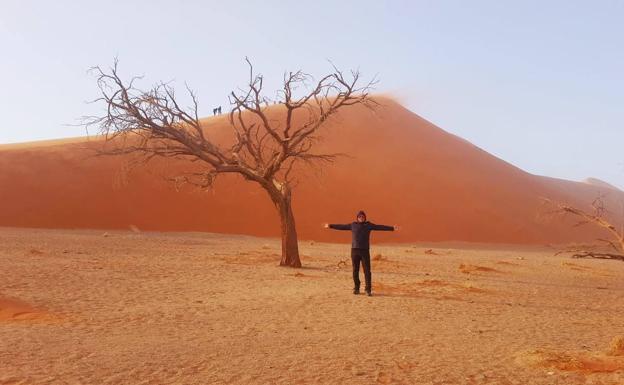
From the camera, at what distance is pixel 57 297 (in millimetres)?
9305

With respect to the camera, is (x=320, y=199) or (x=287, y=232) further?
(x=320, y=199)

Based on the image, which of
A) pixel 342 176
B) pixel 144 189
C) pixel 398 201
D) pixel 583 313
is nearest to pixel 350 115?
pixel 342 176

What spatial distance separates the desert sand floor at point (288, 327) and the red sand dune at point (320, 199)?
1855 cm

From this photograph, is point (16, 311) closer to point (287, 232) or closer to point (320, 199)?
point (287, 232)

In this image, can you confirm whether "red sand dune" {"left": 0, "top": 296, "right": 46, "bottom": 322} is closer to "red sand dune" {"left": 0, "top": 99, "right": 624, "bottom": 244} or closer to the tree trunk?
the tree trunk

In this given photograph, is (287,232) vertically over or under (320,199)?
under

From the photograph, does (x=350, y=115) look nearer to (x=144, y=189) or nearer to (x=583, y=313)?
(x=144, y=189)

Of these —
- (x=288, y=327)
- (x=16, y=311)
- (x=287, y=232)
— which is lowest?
(x=288, y=327)

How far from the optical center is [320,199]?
37.1 m

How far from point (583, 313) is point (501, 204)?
104 ft

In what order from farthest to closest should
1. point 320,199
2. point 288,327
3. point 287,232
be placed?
point 320,199
point 287,232
point 288,327

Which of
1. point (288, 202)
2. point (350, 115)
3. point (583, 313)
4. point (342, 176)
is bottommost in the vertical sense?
point (583, 313)

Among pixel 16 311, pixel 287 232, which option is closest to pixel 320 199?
pixel 287 232

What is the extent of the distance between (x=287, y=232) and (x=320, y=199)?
20952 mm
